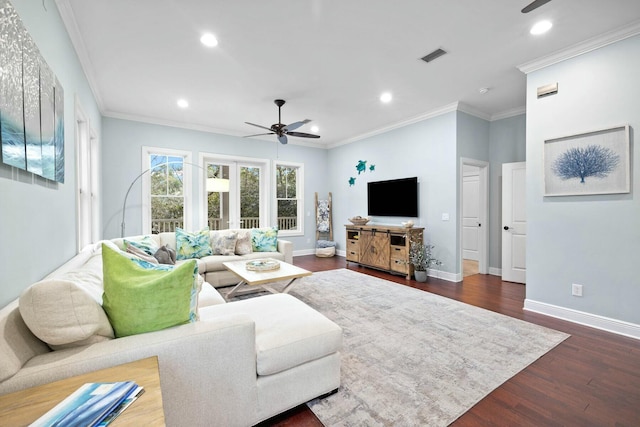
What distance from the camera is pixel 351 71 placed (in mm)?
3496

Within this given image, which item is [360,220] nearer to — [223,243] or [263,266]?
[223,243]

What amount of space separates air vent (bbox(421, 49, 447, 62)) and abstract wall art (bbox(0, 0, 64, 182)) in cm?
325

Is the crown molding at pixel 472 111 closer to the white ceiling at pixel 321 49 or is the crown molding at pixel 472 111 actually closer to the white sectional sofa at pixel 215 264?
the white ceiling at pixel 321 49

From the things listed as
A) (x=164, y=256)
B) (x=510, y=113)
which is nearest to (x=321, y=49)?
(x=164, y=256)

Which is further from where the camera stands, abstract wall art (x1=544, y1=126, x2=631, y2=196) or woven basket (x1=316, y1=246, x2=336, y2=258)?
woven basket (x1=316, y1=246, x2=336, y2=258)

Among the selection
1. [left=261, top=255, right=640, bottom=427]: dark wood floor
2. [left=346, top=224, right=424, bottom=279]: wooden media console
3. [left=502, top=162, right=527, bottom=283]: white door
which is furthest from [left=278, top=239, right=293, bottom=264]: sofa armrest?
[left=502, top=162, right=527, bottom=283]: white door

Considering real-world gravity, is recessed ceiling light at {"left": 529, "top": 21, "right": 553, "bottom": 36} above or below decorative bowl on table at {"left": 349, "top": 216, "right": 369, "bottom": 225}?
above

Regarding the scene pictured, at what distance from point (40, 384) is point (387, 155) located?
223 inches

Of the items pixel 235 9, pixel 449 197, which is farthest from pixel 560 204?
pixel 235 9

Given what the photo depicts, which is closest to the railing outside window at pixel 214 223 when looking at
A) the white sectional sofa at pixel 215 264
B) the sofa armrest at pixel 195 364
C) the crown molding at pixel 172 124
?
the white sectional sofa at pixel 215 264

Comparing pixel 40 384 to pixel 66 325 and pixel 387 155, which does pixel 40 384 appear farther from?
pixel 387 155

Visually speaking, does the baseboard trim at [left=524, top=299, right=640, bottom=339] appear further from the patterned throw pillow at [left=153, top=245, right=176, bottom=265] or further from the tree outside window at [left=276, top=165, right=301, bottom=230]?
the tree outside window at [left=276, top=165, right=301, bottom=230]

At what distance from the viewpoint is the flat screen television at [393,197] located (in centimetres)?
529

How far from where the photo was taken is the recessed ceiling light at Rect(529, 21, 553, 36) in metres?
2.59
